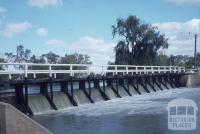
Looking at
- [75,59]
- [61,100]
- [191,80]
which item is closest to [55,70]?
[61,100]

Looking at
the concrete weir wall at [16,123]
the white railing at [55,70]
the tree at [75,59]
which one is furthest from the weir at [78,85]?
the tree at [75,59]

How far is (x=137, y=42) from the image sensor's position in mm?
70125

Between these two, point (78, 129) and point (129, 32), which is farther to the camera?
point (129, 32)

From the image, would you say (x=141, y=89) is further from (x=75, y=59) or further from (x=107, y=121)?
(x=75, y=59)

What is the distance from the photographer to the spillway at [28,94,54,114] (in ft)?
81.8

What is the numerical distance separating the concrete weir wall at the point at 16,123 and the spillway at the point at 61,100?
543 inches

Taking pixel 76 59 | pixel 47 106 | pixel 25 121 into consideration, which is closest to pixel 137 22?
pixel 76 59

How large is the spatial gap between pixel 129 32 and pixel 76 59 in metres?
39.4

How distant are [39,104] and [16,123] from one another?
1225 centimetres

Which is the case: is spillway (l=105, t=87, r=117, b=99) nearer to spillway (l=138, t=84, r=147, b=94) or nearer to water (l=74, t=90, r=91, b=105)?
water (l=74, t=90, r=91, b=105)

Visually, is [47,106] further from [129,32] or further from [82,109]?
[129,32]

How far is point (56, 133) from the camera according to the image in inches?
729

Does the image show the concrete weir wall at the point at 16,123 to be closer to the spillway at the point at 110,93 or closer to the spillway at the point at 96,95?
the spillway at the point at 96,95

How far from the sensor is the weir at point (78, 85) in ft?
80.1
